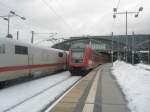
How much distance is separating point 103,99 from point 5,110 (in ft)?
14.8

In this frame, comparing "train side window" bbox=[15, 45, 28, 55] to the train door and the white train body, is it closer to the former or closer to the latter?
the white train body

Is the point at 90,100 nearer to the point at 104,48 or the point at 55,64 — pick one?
the point at 55,64

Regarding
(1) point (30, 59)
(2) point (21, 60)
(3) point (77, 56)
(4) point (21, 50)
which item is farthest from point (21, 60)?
(3) point (77, 56)

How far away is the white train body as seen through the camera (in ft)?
58.9

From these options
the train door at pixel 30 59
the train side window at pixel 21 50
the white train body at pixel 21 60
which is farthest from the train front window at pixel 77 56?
the train side window at pixel 21 50

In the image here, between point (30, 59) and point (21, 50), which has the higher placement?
point (21, 50)

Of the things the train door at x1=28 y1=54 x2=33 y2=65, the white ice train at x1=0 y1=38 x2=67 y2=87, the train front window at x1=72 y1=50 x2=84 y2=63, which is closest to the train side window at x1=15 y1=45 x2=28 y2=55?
the white ice train at x1=0 y1=38 x2=67 y2=87

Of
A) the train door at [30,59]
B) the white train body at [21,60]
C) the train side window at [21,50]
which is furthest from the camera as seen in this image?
the train door at [30,59]

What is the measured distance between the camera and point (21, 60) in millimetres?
21141

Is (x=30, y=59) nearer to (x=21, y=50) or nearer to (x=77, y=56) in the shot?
(x=21, y=50)

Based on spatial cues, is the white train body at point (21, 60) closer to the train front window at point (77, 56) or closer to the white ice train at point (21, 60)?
the white ice train at point (21, 60)

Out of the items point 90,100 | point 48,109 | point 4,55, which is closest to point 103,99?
point 90,100

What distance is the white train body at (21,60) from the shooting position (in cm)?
1795

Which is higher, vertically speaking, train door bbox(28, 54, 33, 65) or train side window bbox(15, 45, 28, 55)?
train side window bbox(15, 45, 28, 55)
